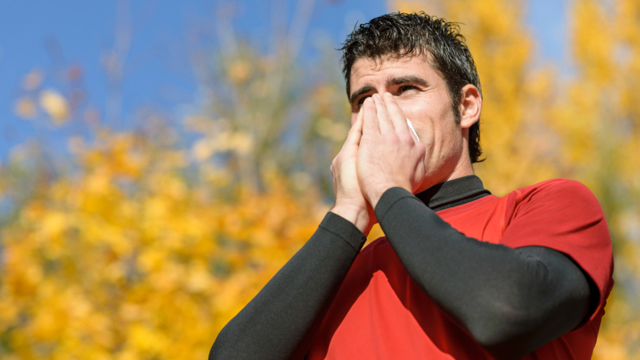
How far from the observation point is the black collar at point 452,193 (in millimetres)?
1258

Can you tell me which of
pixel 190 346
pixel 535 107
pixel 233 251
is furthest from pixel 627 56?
pixel 190 346

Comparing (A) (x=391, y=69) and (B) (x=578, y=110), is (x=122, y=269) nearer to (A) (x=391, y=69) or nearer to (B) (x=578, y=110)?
(A) (x=391, y=69)

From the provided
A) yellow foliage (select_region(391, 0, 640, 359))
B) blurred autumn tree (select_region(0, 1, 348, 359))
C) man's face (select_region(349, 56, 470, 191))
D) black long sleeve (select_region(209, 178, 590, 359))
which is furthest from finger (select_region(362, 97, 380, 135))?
yellow foliage (select_region(391, 0, 640, 359))

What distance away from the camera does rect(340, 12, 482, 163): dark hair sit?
1.36m

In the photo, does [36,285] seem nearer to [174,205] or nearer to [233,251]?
[174,205]

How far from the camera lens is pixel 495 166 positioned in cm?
706

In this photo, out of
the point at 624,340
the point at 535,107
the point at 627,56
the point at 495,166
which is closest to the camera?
the point at 624,340

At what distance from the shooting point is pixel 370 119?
115 centimetres

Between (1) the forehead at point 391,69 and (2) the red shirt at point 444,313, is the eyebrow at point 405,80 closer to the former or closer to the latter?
(1) the forehead at point 391,69

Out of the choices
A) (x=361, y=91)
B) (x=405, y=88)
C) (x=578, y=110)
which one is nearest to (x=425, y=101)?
(x=405, y=88)

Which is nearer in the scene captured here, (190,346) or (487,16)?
(190,346)

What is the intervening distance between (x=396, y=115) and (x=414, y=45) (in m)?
0.32

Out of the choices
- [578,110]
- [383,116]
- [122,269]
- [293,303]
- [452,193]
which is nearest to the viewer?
[293,303]

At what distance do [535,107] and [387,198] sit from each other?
38.6 ft
